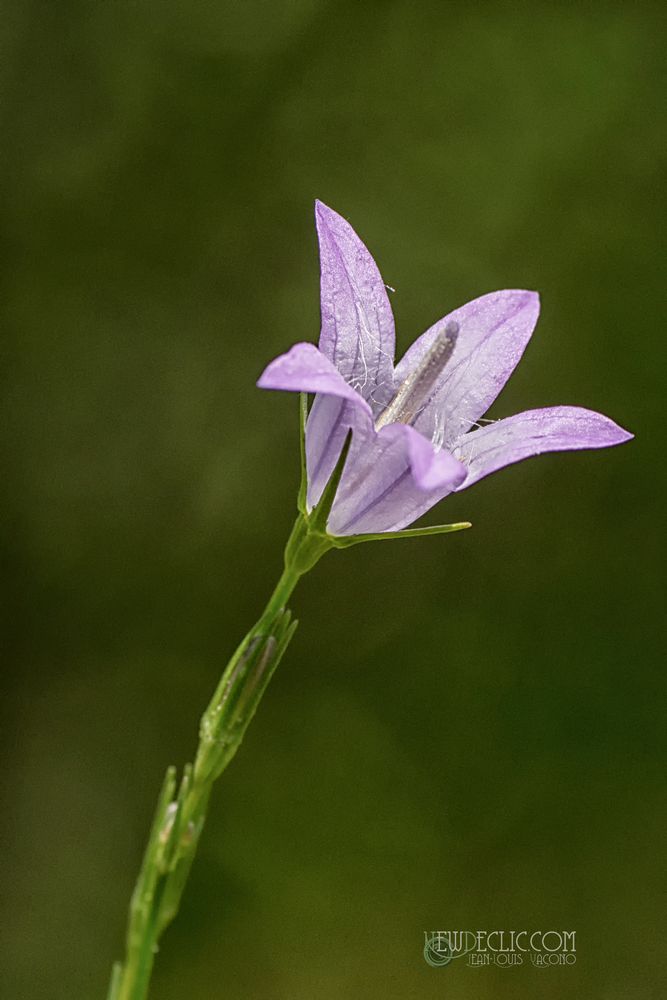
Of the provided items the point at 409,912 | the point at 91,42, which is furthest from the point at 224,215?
the point at 409,912

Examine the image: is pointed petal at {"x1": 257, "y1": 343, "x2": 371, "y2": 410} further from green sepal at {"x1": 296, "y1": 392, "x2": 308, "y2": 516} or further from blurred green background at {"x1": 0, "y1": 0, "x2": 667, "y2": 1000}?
blurred green background at {"x1": 0, "y1": 0, "x2": 667, "y2": 1000}

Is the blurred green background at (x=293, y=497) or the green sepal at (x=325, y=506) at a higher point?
the blurred green background at (x=293, y=497)

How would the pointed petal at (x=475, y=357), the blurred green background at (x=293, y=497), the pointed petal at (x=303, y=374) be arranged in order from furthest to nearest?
Answer: the blurred green background at (x=293, y=497), the pointed petal at (x=475, y=357), the pointed petal at (x=303, y=374)

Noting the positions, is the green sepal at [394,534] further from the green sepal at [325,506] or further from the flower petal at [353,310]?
the flower petal at [353,310]

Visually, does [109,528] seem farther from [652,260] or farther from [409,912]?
[652,260]

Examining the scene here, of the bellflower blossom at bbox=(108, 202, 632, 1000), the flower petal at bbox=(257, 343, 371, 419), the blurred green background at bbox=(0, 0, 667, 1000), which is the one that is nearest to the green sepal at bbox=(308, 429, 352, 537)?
the bellflower blossom at bbox=(108, 202, 632, 1000)

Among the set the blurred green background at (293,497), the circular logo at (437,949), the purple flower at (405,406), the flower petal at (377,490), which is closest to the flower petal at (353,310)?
the purple flower at (405,406)
